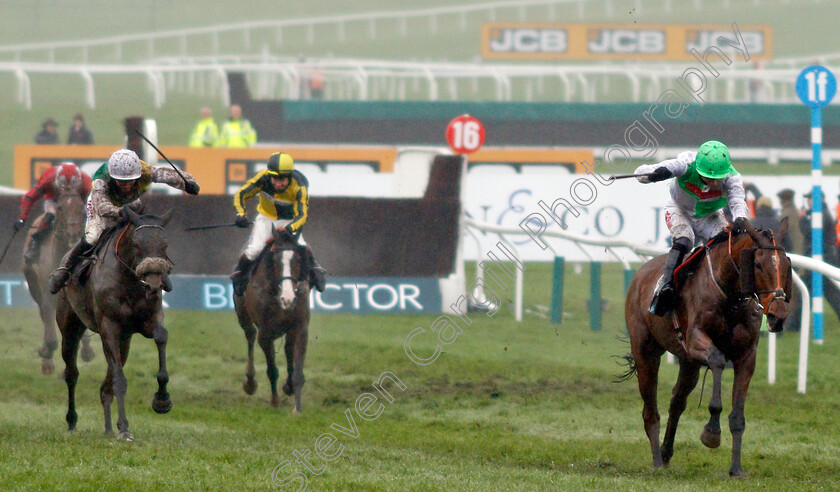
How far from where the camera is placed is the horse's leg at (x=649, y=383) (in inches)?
299

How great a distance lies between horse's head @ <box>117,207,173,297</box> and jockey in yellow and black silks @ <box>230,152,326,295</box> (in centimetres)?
178

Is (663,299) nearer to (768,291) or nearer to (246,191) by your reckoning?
(768,291)

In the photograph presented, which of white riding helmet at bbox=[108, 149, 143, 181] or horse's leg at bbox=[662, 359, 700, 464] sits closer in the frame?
horse's leg at bbox=[662, 359, 700, 464]

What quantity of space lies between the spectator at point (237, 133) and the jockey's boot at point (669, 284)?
13.0 meters

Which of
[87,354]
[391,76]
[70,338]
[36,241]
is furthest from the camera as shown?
[391,76]

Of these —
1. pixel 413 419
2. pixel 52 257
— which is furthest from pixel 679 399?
pixel 52 257

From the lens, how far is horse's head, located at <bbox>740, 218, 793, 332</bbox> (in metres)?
6.42

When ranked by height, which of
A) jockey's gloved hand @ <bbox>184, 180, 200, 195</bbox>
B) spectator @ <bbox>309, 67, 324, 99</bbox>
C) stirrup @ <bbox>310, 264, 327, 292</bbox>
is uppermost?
spectator @ <bbox>309, 67, 324, 99</bbox>

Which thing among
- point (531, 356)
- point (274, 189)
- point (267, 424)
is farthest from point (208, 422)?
point (531, 356)

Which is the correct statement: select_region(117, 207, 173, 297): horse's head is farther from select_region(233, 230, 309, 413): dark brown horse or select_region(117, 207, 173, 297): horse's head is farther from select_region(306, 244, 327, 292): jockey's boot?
select_region(306, 244, 327, 292): jockey's boot

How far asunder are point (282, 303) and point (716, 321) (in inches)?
152

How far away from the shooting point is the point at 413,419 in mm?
9602

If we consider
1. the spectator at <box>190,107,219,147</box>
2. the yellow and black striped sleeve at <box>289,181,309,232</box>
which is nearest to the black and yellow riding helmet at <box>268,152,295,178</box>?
the yellow and black striped sleeve at <box>289,181,309,232</box>

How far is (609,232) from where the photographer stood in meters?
16.7
